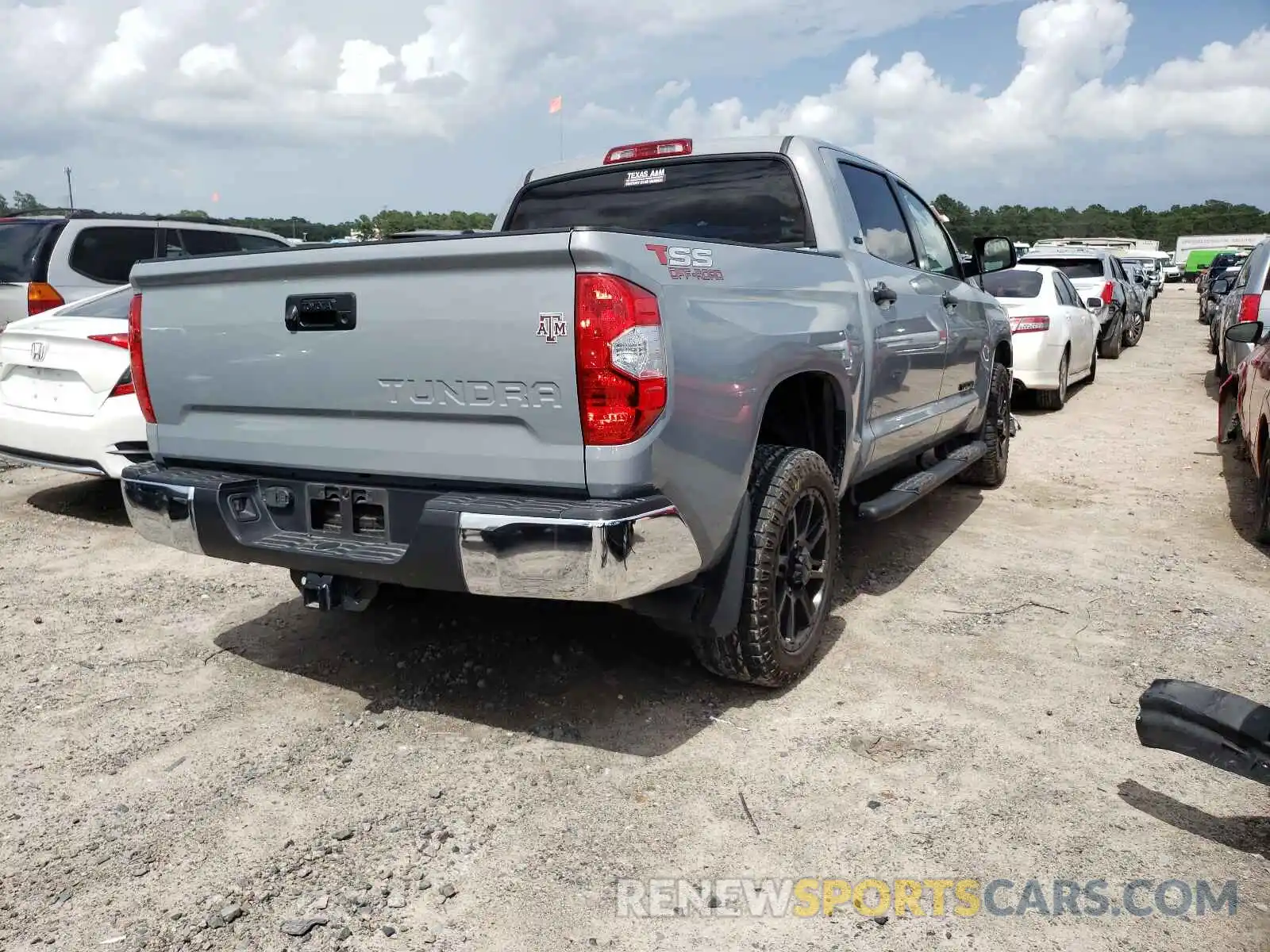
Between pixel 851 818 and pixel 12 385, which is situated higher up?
pixel 12 385

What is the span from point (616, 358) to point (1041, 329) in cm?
877

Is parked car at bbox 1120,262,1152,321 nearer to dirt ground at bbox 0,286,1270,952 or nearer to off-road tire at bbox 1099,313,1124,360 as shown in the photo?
off-road tire at bbox 1099,313,1124,360

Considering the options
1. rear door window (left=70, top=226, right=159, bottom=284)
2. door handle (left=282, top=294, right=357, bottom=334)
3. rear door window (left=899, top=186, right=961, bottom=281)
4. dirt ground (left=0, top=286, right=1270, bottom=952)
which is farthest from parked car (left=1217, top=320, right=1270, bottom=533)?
rear door window (left=70, top=226, right=159, bottom=284)

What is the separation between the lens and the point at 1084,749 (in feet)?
10.7

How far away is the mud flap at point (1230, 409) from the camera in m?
7.07

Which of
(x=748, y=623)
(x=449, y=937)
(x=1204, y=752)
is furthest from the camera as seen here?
(x=748, y=623)

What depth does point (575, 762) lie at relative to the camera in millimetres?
3188

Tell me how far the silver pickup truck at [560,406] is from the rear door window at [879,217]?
17 cm

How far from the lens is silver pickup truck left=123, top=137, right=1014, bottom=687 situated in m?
2.71

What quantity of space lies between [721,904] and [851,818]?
0.54 meters

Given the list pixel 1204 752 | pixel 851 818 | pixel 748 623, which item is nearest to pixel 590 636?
pixel 748 623

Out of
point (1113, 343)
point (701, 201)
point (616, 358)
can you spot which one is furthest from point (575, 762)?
point (1113, 343)

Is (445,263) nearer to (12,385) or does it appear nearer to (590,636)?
(590,636)

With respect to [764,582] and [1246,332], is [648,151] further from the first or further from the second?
[1246,332]
